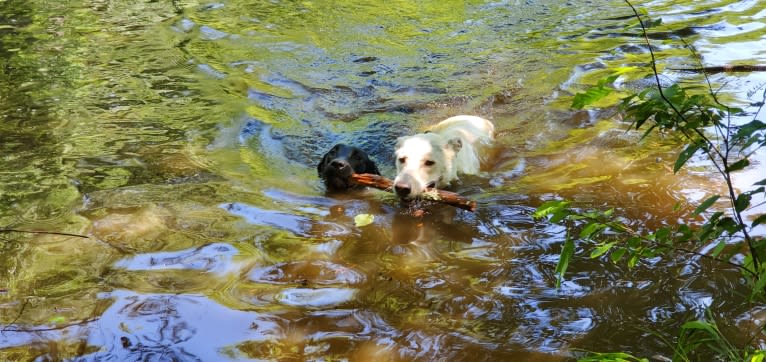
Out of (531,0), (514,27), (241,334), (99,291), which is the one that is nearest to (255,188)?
(99,291)

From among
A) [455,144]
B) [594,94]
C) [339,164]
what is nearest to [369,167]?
[339,164]

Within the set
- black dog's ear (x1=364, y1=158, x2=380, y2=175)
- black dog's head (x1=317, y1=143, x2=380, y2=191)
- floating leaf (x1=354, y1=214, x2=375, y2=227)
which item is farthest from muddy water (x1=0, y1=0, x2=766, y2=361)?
black dog's ear (x1=364, y1=158, x2=380, y2=175)

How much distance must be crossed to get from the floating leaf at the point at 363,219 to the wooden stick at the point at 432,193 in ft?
1.93

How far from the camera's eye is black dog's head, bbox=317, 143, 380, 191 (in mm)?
6750

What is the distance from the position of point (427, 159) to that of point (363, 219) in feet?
3.94

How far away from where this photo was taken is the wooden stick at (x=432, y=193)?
575 centimetres

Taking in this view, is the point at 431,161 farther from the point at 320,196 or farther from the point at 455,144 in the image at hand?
the point at 320,196

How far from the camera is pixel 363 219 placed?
233 inches

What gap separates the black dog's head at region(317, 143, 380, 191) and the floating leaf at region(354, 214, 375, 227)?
0.84 metres

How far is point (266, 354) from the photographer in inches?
147

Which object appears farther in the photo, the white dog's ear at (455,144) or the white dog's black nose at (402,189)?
the white dog's ear at (455,144)

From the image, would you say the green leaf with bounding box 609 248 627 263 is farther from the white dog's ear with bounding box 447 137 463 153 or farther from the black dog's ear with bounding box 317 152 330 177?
the black dog's ear with bounding box 317 152 330 177

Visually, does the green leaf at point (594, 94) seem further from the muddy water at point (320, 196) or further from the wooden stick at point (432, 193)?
the wooden stick at point (432, 193)

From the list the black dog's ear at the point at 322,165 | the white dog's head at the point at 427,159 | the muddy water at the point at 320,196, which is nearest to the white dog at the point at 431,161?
the white dog's head at the point at 427,159
